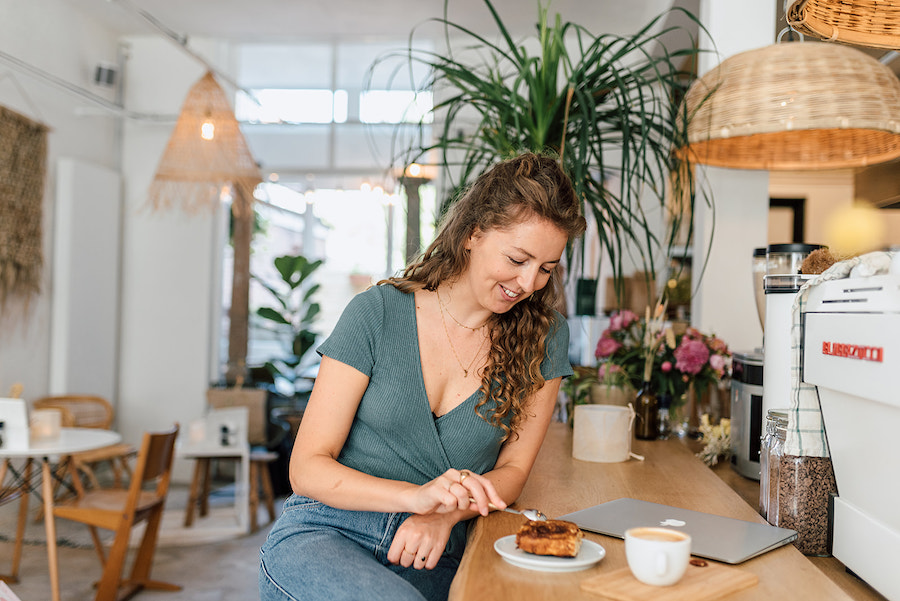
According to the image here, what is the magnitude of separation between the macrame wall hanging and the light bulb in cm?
126

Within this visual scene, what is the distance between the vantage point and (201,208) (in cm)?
584

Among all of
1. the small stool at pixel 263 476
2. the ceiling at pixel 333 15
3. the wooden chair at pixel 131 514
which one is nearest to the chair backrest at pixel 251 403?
the small stool at pixel 263 476

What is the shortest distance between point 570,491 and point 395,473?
341 millimetres

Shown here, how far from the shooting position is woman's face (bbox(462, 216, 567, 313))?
4.68ft

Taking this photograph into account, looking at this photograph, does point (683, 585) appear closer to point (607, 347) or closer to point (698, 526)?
point (698, 526)

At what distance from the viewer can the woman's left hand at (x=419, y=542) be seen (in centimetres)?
128

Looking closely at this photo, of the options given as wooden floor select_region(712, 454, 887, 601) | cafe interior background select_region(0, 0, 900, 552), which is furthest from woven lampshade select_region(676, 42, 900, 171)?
cafe interior background select_region(0, 0, 900, 552)

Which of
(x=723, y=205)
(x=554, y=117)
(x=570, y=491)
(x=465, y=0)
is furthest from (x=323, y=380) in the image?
(x=465, y=0)

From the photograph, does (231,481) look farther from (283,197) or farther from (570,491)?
(570,491)

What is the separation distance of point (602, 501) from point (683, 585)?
488 mm

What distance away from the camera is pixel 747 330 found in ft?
8.81

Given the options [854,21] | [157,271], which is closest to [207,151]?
[157,271]

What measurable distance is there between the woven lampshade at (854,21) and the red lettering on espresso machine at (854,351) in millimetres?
474

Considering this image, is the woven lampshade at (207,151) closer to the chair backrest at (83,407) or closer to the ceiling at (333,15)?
the ceiling at (333,15)
